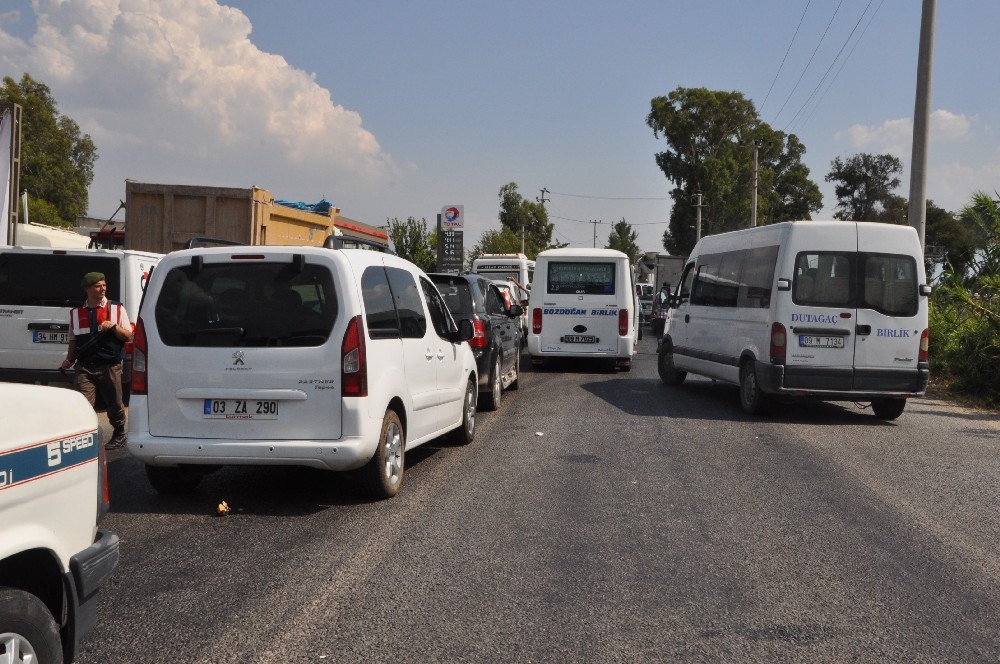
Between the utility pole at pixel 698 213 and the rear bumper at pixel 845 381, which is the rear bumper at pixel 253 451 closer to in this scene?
the rear bumper at pixel 845 381

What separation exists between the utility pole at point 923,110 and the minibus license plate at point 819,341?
334 inches

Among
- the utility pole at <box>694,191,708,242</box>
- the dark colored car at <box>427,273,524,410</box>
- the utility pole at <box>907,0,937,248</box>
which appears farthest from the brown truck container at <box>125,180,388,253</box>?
the utility pole at <box>694,191,708,242</box>

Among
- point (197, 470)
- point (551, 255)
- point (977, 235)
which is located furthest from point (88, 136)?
point (197, 470)

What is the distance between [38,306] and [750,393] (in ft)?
28.8

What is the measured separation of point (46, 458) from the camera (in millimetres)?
3129

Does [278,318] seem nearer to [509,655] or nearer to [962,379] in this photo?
[509,655]

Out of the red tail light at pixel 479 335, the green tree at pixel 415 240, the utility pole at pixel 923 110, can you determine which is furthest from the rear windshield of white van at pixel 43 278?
the green tree at pixel 415 240

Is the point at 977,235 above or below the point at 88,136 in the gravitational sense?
below

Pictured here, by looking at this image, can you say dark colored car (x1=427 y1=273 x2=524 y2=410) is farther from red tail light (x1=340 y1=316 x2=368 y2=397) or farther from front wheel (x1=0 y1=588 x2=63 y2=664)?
front wheel (x1=0 y1=588 x2=63 y2=664)

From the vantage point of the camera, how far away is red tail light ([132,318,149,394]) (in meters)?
6.78

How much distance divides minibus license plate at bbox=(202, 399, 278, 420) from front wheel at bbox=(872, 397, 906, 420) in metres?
8.71

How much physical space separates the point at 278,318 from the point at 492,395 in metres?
6.09

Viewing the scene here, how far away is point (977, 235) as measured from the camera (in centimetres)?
1867

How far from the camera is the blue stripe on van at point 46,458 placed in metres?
2.90
